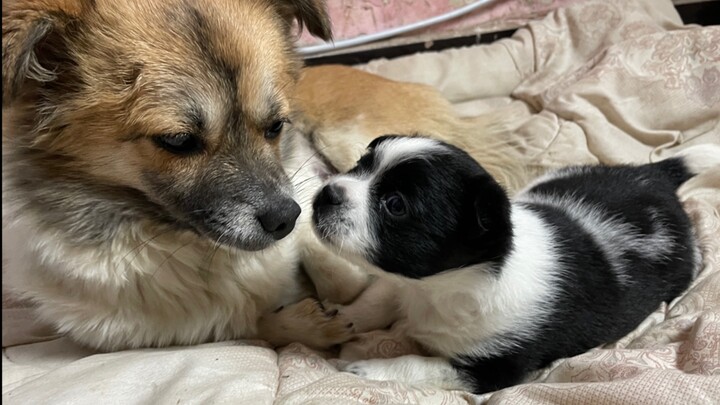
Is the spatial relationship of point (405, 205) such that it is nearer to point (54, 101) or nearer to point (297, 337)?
point (297, 337)

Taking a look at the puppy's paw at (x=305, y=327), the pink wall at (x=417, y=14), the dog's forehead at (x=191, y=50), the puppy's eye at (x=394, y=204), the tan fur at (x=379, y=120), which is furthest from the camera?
the pink wall at (x=417, y=14)

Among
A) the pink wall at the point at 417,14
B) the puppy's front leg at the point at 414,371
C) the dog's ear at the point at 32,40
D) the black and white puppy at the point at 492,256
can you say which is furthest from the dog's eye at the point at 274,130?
the pink wall at the point at 417,14

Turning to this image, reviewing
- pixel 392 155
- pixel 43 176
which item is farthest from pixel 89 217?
pixel 392 155

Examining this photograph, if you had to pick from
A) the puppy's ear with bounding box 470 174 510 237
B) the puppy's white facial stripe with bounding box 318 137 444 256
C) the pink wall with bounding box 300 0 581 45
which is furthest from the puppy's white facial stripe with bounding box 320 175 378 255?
the pink wall with bounding box 300 0 581 45

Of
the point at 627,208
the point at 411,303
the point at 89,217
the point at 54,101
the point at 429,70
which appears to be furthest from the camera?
the point at 429,70

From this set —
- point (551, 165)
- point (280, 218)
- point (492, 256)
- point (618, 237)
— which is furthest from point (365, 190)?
point (551, 165)

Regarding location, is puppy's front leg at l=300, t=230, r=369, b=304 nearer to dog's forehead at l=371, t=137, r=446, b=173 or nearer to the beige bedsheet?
the beige bedsheet

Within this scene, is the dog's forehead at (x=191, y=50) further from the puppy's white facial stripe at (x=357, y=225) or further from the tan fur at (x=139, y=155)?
the puppy's white facial stripe at (x=357, y=225)

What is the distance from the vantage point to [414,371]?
1.37 metres

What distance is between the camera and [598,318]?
1409 mm

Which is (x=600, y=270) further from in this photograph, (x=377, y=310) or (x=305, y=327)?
(x=305, y=327)

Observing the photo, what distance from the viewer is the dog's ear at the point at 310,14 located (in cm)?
147

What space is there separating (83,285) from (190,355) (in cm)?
29

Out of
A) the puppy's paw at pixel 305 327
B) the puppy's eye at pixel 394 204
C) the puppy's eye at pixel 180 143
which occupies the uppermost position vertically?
the puppy's eye at pixel 180 143
